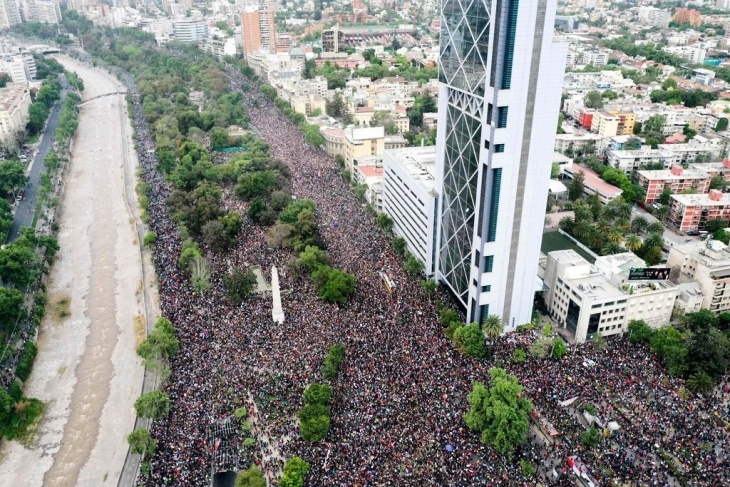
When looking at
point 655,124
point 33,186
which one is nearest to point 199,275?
point 33,186

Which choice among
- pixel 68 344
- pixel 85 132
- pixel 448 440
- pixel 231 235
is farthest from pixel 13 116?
pixel 448 440

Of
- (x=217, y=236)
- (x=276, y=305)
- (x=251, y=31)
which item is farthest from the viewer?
(x=251, y=31)

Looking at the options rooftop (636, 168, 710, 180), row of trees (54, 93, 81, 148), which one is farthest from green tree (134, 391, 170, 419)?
row of trees (54, 93, 81, 148)

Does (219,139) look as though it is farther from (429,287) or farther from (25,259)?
(429,287)

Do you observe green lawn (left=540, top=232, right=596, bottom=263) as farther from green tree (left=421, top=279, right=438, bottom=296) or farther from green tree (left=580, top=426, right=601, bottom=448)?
green tree (left=580, top=426, right=601, bottom=448)

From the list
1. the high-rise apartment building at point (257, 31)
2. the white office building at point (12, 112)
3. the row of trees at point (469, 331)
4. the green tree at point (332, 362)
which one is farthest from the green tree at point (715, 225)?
the high-rise apartment building at point (257, 31)

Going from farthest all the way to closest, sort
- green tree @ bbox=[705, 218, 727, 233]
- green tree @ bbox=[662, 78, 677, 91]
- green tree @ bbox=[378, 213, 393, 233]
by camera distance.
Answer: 1. green tree @ bbox=[662, 78, 677, 91]
2. green tree @ bbox=[705, 218, 727, 233]
3. green tree @ bbox=[378, 213, 393, 233]

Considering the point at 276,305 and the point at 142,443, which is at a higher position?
the point at 276,305
